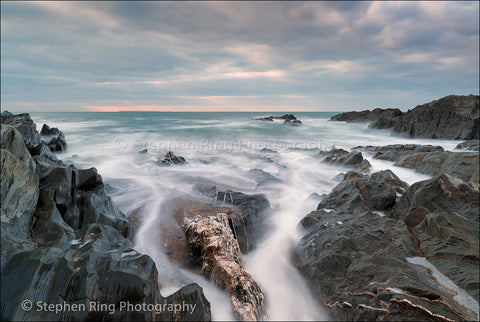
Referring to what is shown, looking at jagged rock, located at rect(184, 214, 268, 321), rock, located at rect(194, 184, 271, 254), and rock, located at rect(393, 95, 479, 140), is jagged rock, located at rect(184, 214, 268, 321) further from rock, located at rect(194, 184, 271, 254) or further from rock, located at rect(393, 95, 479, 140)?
rock, located at rect(393, 95, 479, 140)

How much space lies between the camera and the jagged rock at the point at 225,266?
3.28 m

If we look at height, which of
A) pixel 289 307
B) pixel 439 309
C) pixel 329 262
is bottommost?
pixel 289 307

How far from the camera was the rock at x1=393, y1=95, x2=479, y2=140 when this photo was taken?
2392cm

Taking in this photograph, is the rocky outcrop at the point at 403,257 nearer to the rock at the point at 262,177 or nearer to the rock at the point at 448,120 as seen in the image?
the rock at the point at 262,177

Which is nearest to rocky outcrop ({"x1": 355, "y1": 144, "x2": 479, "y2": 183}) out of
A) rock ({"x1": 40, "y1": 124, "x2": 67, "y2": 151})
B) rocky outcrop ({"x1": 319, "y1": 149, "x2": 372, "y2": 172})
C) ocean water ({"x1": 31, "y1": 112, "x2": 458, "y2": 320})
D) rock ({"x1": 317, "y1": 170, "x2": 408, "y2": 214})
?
ocean water ({"x1": 31, "y1": 112, "x2": 458, "y2": 320})

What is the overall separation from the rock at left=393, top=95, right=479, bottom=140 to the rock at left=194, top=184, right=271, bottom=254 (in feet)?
91.7

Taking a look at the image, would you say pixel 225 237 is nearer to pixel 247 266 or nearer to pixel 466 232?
pixel 247 266

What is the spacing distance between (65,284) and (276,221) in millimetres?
4954

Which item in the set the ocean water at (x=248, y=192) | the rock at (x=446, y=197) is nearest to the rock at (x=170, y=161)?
the ocean water at (x=248, y=192)

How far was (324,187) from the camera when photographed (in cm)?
990

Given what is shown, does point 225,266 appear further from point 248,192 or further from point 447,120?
point 447,120

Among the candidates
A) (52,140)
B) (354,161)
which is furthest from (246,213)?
(52,140)

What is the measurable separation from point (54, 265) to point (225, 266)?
2.22m

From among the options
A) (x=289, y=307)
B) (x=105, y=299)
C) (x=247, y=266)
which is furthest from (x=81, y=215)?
(x=289, y=307)
